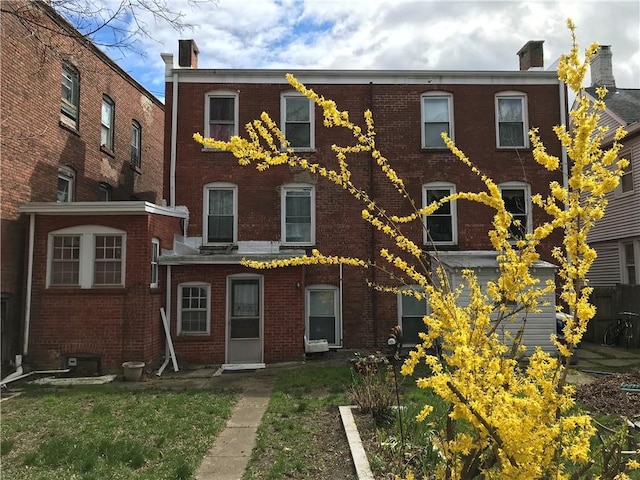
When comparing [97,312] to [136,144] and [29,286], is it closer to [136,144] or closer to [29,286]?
[29,286]

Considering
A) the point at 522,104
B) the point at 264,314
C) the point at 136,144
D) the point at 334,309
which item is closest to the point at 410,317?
the point at 334,309

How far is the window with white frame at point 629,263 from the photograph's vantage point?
17064mm

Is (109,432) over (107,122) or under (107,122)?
under

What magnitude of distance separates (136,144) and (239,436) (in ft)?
50.2

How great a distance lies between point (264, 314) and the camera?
497 inches

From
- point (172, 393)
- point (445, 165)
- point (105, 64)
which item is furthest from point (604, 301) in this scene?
point (105, 64)

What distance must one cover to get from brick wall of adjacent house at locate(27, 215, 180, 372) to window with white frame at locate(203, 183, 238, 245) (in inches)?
118

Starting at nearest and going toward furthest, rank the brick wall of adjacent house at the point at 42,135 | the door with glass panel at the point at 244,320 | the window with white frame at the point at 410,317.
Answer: the brick wall of adjacent house at the point at 42,135 → the door with glass panel at the point at 244,320 → the window with white frame at the point at 410,317

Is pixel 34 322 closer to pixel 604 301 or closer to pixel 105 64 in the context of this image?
pixel 105 64

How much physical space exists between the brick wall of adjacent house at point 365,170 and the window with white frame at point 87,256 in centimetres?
298

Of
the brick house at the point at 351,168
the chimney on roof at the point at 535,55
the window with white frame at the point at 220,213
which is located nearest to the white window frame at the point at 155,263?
the brick house at the point at 351,168

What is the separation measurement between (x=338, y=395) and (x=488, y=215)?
878 centimetres

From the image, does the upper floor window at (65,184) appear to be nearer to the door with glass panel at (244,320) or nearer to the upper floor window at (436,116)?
the door with glass panel at (244,320)

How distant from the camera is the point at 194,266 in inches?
504
